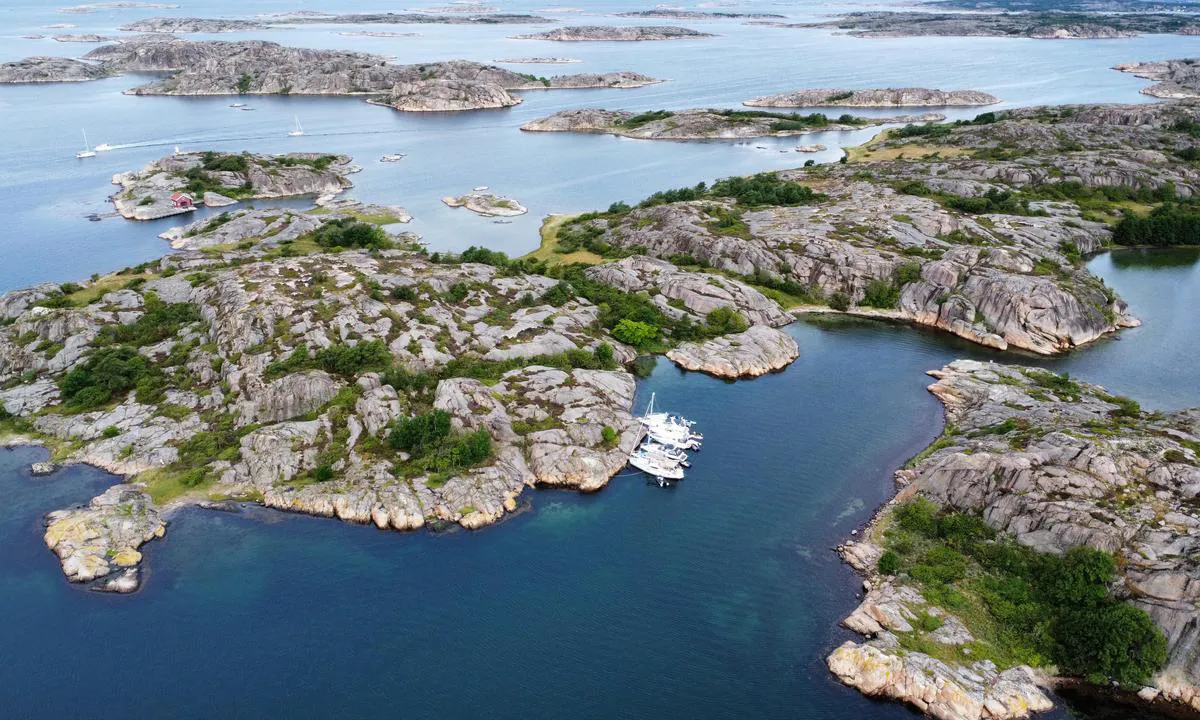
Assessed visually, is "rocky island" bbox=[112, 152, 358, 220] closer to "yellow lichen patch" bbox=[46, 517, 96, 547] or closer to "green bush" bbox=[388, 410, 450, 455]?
"yellow lichen patch" bbox=[46, 517, 96, 547]

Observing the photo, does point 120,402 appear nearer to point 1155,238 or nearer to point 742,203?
point 742,203

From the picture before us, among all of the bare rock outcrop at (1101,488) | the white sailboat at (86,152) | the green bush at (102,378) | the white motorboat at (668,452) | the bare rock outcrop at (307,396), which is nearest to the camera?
the bare rock outcrop at (1101,488)

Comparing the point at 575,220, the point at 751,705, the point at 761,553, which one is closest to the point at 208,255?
the point at 575,220

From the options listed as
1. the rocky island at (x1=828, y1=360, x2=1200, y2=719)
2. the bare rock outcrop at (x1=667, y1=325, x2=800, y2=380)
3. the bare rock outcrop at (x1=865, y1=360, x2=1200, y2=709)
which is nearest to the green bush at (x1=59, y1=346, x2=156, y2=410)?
the bare rock outcrop at (x1=667, y1=325, x2=800, y2=380)

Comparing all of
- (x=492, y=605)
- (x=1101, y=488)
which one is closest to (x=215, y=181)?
(x=492, y=605)

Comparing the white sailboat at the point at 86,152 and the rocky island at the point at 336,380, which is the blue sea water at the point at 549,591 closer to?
the rocky island at the point at 336,380

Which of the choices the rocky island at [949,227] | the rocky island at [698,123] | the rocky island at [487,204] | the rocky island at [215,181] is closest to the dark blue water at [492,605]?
the rocky island at [949,227]
